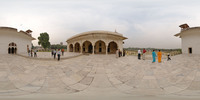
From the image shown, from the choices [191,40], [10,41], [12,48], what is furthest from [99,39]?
[191,40]

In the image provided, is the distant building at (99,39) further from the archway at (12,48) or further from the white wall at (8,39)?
the archway at (12,48)

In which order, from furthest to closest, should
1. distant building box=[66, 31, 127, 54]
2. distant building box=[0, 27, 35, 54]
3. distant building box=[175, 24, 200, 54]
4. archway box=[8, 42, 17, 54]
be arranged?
1. distant building box=[66, 31, 127, 54]
2. archway box=[8, 42, 17, 54]
3. distant building box=[175, 24, 200, 54]
4. distant building box=[0, 27, 35, 54]

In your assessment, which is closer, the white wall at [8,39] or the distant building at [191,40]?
the white wall at [8,39]

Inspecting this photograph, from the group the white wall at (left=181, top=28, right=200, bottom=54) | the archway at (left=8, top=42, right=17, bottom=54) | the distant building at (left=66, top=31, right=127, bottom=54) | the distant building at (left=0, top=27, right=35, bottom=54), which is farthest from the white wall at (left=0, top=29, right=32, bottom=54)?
the white wall at (left=181, top=28, right=200, bottom=54)

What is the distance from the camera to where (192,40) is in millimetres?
14352

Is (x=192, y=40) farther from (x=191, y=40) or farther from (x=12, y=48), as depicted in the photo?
(x=12, y=48)

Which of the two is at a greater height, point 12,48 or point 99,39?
point 99,39

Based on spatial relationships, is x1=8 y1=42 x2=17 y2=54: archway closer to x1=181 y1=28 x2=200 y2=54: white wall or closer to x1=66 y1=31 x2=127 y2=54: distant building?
x1=66 y1=31 x2=127 y2=54: distant building

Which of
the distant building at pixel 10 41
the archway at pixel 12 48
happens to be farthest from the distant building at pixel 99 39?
the archway at pixel 12 48

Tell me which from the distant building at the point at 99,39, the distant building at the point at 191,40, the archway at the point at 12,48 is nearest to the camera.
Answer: the distant building at the point at 191,40

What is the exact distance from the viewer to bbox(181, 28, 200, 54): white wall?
13812mm

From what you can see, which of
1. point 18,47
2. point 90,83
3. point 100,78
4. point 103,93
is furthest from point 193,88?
point 18,47

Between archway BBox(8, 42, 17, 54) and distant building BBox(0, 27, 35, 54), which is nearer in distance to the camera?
distant building BBox(0, 27, 35, 54)

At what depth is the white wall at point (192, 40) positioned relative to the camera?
45.3 ft
